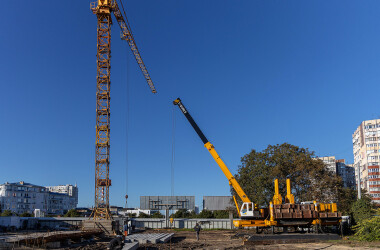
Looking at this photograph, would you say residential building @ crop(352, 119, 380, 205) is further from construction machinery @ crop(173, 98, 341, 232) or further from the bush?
the bush

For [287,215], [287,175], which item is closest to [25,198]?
[287,175]

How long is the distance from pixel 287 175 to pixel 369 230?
2025 cm

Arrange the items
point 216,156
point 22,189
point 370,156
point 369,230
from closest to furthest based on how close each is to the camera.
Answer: point 369,230, point 216,156, point 370,156, point 22,189

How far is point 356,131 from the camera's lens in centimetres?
11256

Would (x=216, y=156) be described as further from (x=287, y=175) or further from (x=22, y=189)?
(x=22, y=189)

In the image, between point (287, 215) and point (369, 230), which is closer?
point (369, 230)

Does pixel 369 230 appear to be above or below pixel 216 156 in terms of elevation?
below

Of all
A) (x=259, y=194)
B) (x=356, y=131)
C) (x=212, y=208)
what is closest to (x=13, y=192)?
(x=212, y=208)

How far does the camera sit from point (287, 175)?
49.2m

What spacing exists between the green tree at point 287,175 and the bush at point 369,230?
16.5 metres

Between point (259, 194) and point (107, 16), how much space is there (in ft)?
112

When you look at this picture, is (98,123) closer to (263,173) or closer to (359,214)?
(263,173)

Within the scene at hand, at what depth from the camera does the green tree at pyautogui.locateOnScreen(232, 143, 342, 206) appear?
46.0 metres

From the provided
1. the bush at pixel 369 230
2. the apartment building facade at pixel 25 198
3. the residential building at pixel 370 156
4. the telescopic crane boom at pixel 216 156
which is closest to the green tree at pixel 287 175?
the telescopic crane boom at pixel 216 156
